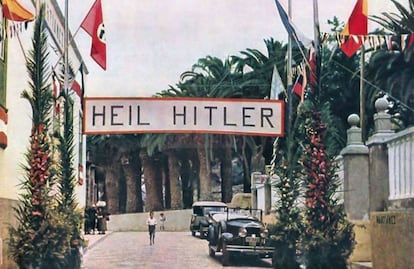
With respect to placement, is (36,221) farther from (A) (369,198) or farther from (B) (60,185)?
(A) (369,198)

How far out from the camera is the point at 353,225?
12.7 metres

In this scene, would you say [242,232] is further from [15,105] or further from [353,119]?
[15,105]

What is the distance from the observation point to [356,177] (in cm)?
1315

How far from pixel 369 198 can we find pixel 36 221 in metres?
5.71

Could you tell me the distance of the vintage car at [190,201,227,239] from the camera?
44.8 feet

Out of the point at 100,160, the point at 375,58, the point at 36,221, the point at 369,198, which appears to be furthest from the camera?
the point at 375,58

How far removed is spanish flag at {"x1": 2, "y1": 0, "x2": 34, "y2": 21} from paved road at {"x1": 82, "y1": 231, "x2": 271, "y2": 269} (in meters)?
4.17

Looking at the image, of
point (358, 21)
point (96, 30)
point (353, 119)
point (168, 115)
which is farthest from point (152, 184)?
point (358, 21)

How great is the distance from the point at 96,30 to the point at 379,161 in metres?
5.61

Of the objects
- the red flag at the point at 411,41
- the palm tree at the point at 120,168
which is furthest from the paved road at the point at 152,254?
the red flag at the point at 411,41

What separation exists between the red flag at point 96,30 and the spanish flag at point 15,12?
1.20 meters

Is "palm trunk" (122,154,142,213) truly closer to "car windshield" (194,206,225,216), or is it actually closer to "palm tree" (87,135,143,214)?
"palm tree" (87,135,143,214)

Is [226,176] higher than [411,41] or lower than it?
lower

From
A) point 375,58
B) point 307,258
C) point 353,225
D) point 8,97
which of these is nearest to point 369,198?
point 353,225
